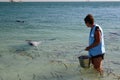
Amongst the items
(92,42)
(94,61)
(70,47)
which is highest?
A: (92,42)

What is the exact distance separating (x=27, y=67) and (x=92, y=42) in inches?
112

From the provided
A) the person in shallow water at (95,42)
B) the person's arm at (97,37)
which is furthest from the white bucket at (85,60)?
the person's arm at (97,37)

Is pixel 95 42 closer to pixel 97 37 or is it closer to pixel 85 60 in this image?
pixel 97 37

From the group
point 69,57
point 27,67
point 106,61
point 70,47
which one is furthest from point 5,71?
point 70,47

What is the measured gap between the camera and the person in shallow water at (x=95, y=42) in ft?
22.8

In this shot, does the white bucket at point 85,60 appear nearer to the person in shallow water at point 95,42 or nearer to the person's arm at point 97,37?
the person in shallow water at point 95,42

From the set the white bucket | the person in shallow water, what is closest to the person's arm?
the person in shallow water

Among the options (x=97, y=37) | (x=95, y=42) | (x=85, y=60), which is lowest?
(x=85, y=60)

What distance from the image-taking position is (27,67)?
9.11m

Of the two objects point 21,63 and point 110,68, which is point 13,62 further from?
point 110,68

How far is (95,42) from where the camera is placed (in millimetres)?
7059

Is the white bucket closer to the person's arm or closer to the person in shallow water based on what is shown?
the person in shallow water

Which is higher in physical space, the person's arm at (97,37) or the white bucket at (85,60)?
the person's arm at (97,37)

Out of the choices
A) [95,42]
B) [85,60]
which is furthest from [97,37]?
[85,60]
